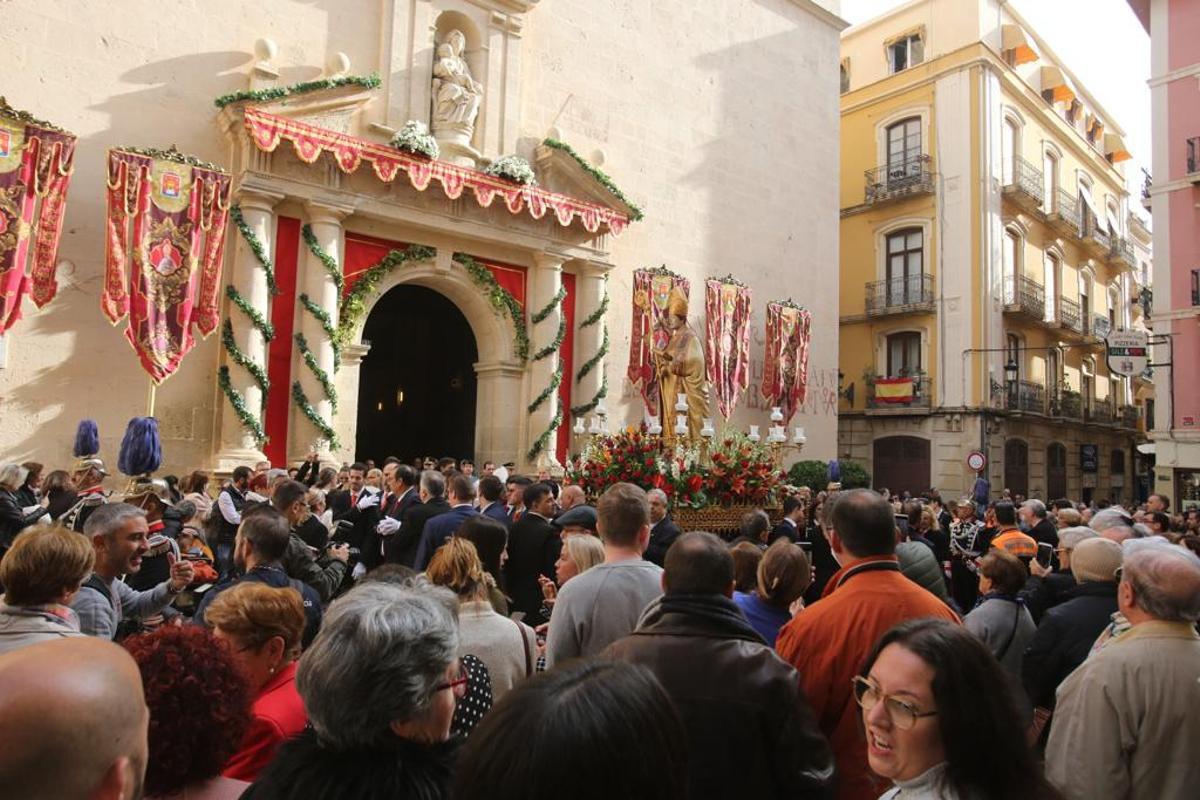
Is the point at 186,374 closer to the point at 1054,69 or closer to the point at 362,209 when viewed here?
the point at 362,209

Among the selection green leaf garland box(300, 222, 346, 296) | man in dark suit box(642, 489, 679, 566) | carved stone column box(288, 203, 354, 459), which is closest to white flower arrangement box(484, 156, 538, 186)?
carved stone column box(288, 203, 354, 459)

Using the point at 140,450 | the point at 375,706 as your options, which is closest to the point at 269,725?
the point at 375,706

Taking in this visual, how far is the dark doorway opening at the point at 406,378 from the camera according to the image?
1817 centimetres

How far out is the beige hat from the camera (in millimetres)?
3807

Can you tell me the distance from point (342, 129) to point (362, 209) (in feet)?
4.10

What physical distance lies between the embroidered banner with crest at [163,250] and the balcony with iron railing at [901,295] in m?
19.7

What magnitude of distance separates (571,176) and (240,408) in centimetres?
738

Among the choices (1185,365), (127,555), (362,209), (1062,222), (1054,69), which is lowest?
Answer: (127,555)

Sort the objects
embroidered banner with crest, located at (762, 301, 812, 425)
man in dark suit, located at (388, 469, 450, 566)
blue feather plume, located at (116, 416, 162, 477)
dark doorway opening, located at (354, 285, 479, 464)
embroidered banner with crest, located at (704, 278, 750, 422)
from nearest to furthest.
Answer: man in dark suit, located at (388, 469, 450, 566) → blue feather plume, located at (116, 416, 162, 477) → embroidered banner with crest, located at (704, 278, 750, 422) → dark doorway opening, located at (354, 285, 479, 464) → embroidered banner with crest, located at (762, 301, 812, 425)

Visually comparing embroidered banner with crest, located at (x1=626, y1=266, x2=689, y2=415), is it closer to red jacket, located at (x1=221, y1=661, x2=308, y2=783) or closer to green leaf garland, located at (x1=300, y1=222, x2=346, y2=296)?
green leaf garland, located at (x1=300, y1=222, x2=346, y2=296)

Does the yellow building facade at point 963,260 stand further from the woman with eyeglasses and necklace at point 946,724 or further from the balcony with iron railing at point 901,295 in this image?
the woman with eyeglasses and necklace at point 946,724

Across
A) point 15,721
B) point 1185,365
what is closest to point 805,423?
point 1185,365

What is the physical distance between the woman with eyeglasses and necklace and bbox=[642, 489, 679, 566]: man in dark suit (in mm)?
3907

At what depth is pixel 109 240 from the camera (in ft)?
36.3
